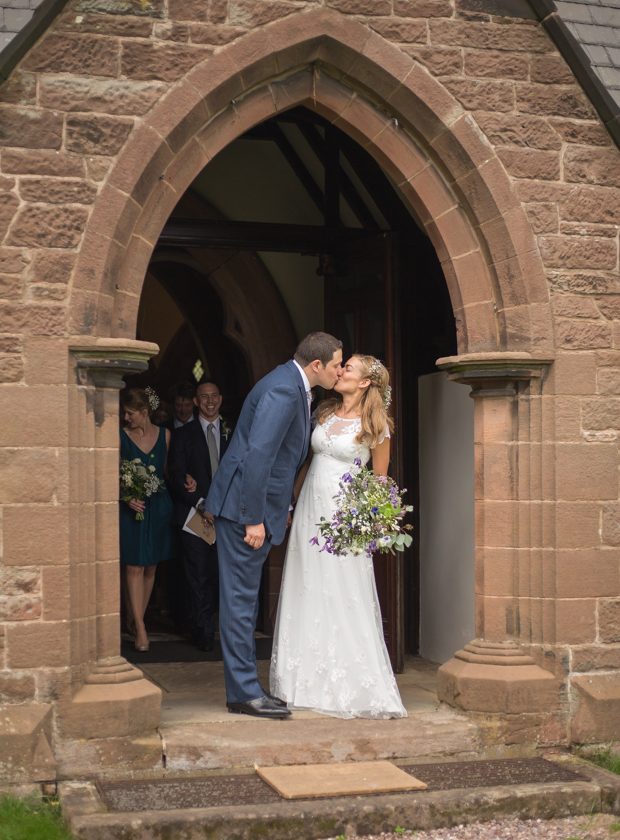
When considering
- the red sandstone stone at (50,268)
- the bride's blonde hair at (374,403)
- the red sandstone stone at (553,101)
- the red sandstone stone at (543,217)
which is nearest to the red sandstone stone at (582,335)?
the red sandstone stone at (543,217)

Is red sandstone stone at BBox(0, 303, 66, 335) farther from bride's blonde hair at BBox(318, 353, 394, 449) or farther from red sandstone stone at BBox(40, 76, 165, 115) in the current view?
bride's blonde hair at BBox(318, 353, 394, 449)

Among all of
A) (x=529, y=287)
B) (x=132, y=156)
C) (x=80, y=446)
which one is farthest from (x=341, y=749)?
(x=132, y=156)

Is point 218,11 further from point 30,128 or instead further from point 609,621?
point 609,621

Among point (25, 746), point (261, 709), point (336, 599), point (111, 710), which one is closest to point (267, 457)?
point (336, 599)

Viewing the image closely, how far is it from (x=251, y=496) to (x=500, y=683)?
159 centimetres

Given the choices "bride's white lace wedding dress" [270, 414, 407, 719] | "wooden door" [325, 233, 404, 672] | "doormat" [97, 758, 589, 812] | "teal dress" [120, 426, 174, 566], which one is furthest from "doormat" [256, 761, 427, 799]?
"teal dress" [120, 426, 174, 566]

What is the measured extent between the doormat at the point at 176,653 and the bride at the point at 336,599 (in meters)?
1.52

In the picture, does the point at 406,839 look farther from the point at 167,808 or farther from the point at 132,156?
the point at 132,156

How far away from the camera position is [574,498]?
5.10 m

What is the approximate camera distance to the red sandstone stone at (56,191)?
4500 mm

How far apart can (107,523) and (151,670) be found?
184cm

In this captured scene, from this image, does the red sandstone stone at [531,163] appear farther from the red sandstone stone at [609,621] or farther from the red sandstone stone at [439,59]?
the red sandstone stone at [609,621]

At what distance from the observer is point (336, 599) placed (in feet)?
16.6

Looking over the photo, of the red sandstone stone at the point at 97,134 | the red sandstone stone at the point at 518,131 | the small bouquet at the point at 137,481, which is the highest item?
the red sandstone stone at the point at 518,131
